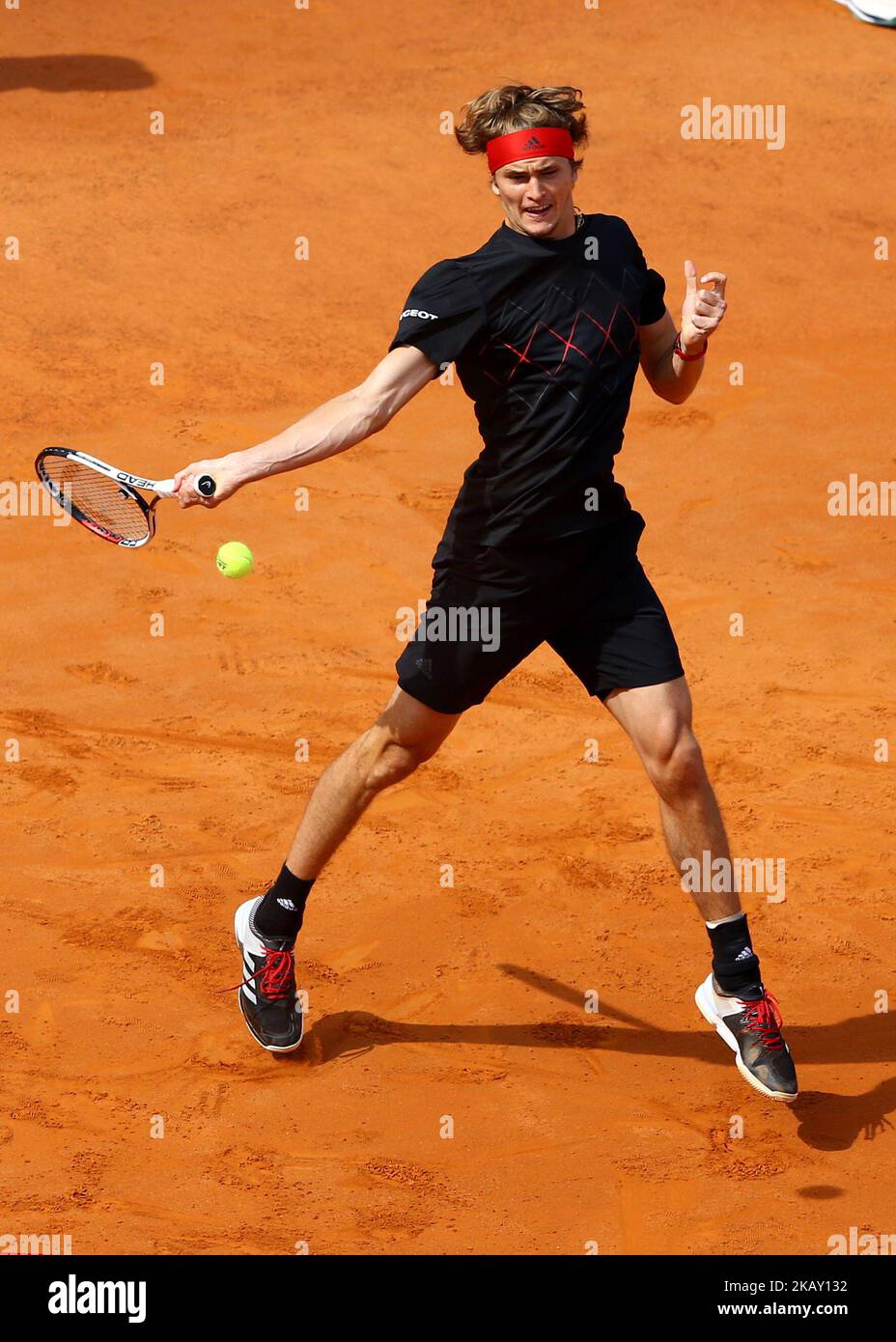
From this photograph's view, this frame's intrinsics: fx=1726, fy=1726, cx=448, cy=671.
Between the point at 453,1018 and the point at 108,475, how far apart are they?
6.32ft

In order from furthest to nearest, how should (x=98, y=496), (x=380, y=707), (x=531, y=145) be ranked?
(x=380, y=707), (x=98, y=496), (x=531, y=145)

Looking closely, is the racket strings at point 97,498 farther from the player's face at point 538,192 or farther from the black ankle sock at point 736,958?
the black ankle sock at point 736,958

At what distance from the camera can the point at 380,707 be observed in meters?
Answer: 7.00

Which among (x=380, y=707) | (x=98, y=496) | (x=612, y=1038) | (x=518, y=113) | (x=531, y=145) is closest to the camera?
(x=531, y=145)

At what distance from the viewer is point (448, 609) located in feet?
15.8

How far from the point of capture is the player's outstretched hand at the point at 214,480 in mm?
4199

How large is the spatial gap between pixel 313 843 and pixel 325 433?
1.31 m

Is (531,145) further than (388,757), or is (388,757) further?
(388,757)

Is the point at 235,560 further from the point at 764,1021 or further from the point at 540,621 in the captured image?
the point at 764,1021

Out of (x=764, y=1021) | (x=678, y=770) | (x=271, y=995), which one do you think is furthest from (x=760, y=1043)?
(x=271, y=995)

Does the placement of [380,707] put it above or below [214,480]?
above

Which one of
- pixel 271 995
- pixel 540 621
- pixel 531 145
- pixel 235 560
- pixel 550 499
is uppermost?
pixel 531 145

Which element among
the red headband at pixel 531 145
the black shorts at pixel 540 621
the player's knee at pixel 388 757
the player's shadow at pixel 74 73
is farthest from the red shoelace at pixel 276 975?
the player's shadow at pixel 74 73

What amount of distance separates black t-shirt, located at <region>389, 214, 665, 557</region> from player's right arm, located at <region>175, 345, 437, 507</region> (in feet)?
0.23
